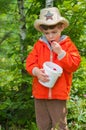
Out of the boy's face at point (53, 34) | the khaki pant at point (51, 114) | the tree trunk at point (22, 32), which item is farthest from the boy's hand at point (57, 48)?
the tree trunk at point (22, 32)

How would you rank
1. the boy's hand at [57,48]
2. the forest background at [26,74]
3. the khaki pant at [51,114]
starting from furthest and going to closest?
the forest background at [26,74] → the khaki pant at [51,114] → the boy's hand at [57,48]

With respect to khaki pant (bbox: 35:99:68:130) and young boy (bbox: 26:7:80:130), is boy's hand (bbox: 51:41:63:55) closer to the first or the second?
young boy (bbox: 26:7:80:130)

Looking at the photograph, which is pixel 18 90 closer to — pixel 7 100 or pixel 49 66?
pixel 7 100

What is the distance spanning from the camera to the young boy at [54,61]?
3953 millimetres

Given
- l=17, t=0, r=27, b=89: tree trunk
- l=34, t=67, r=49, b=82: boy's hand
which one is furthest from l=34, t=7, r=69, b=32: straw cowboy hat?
l=17, t=0, r=27, b=89: tree trunk

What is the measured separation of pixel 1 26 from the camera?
345 centimetres

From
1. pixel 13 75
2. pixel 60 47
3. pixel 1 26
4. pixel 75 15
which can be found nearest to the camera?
pixel 1 26

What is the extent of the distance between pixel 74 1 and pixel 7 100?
1.45m

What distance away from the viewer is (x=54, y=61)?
3992mm

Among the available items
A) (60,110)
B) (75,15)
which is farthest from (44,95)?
(75,15)

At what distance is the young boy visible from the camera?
3953mm

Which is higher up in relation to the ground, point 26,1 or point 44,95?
point 26,1

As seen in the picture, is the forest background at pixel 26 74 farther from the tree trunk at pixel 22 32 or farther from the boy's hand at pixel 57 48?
the boy's hand at pixel 57 48

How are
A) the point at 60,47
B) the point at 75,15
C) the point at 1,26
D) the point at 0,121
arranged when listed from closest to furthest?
the point at 1,26, the point at 60,47, the point at 75,15, the point at 0,121
